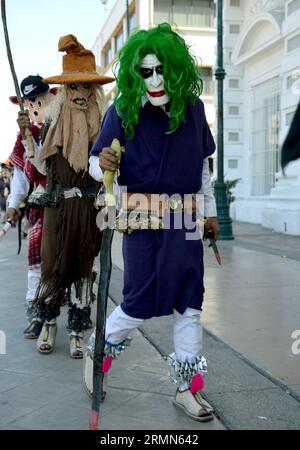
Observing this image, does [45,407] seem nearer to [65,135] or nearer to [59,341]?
[59,341]

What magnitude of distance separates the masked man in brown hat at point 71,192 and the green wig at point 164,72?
109 centimetres

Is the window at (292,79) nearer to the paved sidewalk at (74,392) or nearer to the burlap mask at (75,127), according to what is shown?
the burlap mask at (75,127)

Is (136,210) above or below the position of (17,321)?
above

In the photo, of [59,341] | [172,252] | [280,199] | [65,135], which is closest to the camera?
[172,252]

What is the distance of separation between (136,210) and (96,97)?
146 cm

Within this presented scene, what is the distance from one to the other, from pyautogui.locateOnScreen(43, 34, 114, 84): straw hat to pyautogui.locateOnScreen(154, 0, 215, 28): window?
24.8 metres

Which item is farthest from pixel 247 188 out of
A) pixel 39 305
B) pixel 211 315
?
pixel 39 305

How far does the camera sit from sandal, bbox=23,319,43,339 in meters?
4.47

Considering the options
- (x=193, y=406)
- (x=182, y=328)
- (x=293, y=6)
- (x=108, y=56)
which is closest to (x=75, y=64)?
(x=182, y=328)

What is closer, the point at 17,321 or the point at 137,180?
the point at 137,180

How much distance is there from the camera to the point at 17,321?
504 cm

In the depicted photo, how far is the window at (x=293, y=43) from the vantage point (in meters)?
11.7

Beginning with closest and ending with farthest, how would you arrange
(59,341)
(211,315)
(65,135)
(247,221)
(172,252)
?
(172,252) → (65,135) → (59,341) → (211,315) → (247,221)

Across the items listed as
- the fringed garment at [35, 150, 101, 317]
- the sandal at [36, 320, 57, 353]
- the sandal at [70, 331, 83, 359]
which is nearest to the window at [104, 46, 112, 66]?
the fringed garment at [35, 150, 101, 317]
